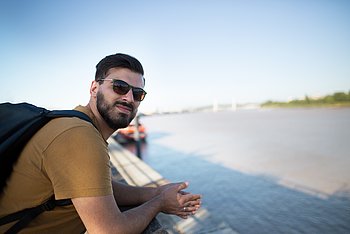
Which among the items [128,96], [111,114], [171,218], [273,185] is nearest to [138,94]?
[128,96]

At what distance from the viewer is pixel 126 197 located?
Answer: 1763mm

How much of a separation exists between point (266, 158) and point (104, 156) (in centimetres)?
908

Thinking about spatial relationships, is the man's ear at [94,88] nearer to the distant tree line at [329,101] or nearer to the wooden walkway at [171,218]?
the wooden walkway at [171,218]

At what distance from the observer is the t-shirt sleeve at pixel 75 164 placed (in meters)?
1.00

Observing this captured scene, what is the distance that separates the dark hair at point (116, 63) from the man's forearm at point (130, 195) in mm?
869

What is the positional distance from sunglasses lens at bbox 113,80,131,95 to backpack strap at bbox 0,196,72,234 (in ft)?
2.65

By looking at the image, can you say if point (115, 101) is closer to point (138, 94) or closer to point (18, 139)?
point (138, 94)

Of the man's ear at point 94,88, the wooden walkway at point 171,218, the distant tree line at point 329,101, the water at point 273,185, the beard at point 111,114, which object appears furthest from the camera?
the distant tree line at point 329,101

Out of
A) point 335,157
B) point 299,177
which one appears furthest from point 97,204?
point 335,157

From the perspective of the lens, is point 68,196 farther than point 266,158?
No

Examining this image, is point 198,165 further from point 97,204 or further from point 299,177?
point 97,204

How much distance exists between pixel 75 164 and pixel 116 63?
2.92 ft

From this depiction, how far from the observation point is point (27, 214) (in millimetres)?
1091

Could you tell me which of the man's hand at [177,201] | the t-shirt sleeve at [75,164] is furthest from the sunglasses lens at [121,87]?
the man's hand at [177,201]
